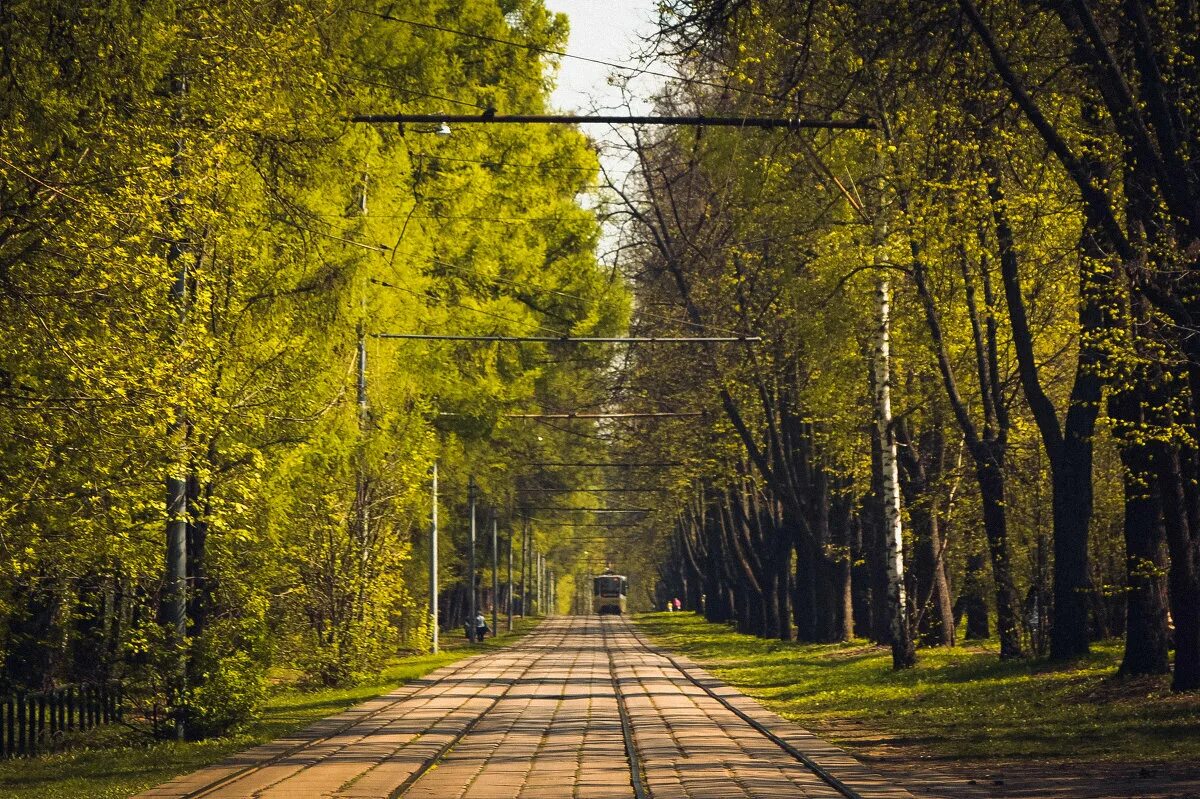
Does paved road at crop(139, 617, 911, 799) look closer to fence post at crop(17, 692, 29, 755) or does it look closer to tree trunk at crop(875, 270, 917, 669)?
fence post at crop(17, 692, 29, 755)

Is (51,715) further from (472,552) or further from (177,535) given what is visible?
(472,552)

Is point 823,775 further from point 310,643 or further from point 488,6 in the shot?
point 488,6

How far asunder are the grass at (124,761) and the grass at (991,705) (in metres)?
7.01

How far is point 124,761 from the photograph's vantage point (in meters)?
17.0

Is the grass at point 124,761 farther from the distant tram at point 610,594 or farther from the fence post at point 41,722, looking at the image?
the distant tram at point 610,594

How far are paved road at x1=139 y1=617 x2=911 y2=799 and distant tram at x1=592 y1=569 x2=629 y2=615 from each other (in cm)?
9422

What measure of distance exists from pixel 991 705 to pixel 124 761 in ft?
36.0

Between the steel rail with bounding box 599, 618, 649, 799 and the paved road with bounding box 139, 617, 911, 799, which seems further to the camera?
the paved road with bounding box 139, 617, 911, 799

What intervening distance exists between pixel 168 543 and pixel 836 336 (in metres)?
14.1

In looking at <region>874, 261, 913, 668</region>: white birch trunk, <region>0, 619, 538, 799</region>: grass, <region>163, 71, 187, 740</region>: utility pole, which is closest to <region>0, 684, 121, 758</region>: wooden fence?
<region>0, 619, 538, 799</region>: grass

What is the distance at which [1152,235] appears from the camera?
17391mm

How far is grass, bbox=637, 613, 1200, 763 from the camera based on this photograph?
16047 millimetres

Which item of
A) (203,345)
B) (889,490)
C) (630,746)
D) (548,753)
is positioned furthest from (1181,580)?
(203,345)

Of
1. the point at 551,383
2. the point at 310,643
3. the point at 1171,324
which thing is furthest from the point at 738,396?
the point at 1171,324
